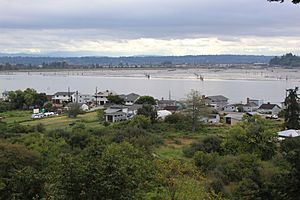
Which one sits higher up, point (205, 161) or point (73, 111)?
point (205, 161)

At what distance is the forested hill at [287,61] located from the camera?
97.7m

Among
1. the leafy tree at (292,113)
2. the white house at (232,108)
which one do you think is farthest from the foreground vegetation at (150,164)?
the white house at (232,108)

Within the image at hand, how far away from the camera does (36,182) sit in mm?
8445

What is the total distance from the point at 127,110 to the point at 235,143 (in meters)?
11.4

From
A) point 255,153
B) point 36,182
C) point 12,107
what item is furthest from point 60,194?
point 12,107

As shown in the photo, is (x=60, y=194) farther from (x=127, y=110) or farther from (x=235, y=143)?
(x=127, y=110)

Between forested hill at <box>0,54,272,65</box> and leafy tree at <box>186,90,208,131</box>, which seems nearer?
leafy tree at <box>186,90,208,131</box>

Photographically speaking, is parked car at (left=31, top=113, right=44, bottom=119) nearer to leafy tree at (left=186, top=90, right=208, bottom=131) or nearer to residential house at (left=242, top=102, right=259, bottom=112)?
leafy tree at (left=186, top=90, right=208, bottom=131)

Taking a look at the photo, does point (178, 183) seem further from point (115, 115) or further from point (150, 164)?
point (115, 115)

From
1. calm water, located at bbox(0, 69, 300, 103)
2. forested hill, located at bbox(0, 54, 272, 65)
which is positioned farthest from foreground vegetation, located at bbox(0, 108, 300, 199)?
forested hill, located at bbox(0, 54, 272, 65)

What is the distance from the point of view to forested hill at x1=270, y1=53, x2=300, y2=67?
97688 millimetres

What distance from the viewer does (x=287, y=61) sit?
10000 cm

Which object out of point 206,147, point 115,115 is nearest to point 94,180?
point 206,147

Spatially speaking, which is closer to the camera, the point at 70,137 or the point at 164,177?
the point at 164,177
